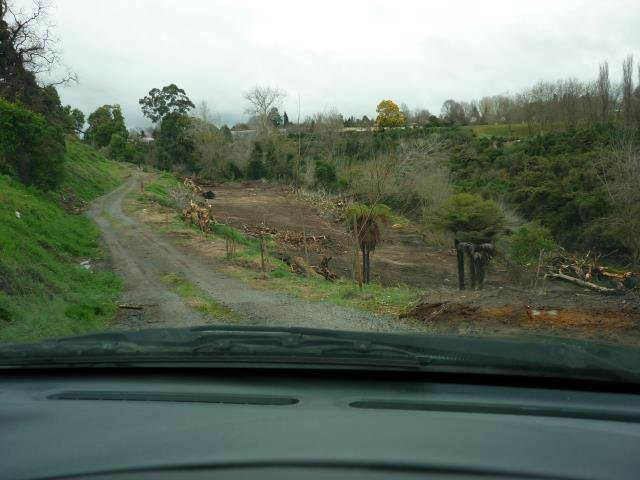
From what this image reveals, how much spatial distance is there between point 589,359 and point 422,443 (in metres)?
1.33

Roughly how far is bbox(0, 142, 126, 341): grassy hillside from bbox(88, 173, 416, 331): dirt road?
67cm

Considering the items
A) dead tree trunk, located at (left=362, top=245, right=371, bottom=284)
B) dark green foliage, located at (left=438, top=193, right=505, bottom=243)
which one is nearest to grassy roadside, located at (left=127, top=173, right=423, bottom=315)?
dead tree trunk, located at (left=362, top=245, right=371, bottom=284)

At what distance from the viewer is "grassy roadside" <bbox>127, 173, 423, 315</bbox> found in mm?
14904

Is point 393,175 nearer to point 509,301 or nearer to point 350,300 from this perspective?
point 350,300

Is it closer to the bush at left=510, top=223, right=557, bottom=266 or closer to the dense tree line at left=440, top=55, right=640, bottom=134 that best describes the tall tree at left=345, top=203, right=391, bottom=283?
the bush at left=510, top=223, right=557, bottom=266

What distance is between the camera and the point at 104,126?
97.8 meters

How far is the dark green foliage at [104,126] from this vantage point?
319 ft

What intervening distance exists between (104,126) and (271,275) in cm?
8748

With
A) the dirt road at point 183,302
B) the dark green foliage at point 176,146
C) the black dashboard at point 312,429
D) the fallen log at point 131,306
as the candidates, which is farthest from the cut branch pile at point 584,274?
the dark green foliage at point 176,146

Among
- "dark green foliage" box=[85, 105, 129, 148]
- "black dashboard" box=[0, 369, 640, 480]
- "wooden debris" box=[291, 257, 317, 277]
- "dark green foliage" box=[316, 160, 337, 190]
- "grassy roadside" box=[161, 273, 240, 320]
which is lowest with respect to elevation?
"wooden debris" box=[291, 257, 317, 277]


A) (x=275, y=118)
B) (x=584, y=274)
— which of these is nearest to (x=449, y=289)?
(x=584, y=274)

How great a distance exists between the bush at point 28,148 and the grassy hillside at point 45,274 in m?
1.13

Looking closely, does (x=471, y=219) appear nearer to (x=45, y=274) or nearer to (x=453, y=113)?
(x=45, y=274)

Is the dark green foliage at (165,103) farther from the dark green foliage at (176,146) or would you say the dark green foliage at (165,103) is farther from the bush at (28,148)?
the bush at (28,148)
